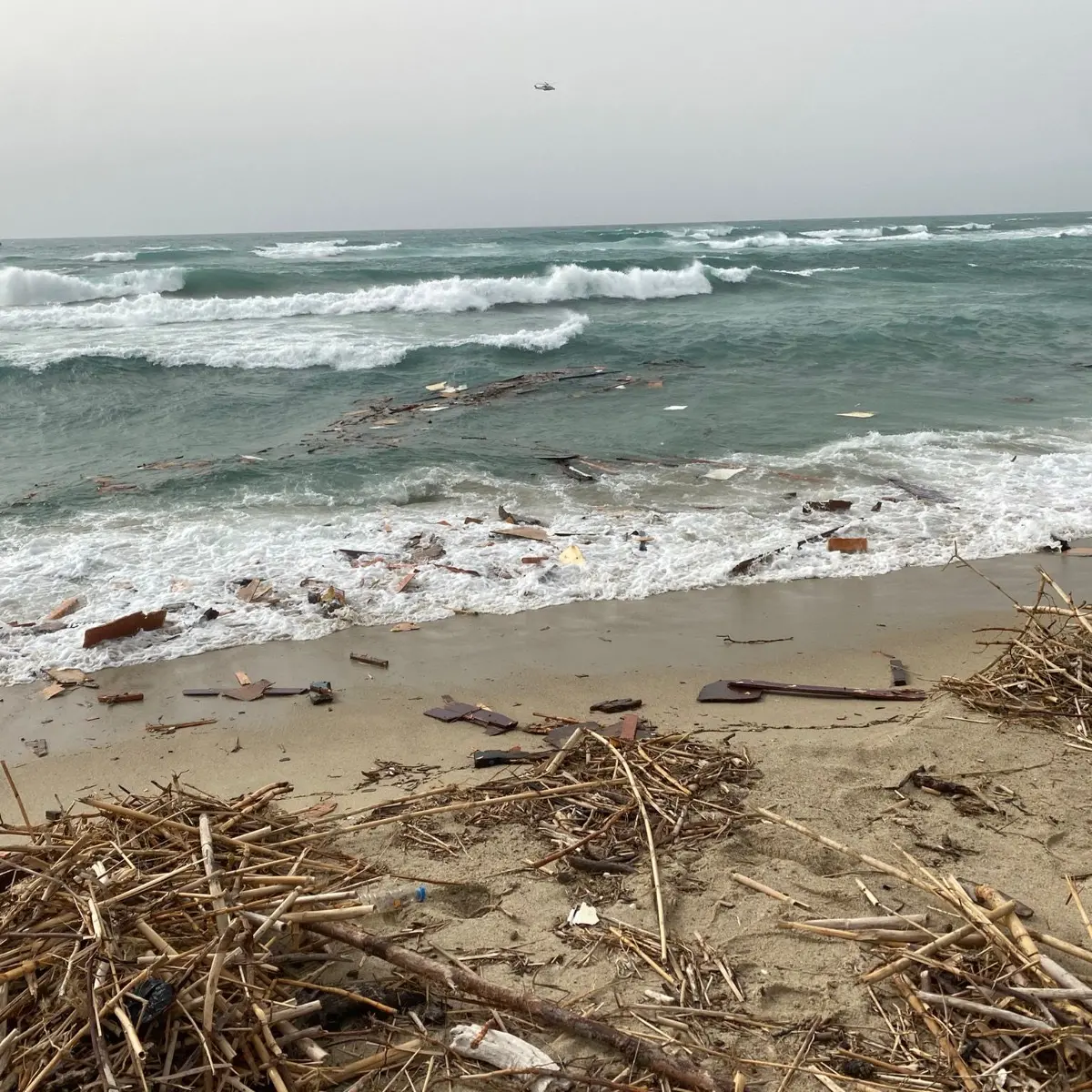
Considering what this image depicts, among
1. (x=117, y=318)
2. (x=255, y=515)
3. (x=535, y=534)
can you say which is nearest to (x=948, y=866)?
(x=535, y=534)

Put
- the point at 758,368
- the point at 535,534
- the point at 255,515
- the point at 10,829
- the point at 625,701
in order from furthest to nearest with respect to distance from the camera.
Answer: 1. the point at 758,368
2. the point at 255,515
3. the point at 535,534
4. the point at 625,701
5. the point at 10,829

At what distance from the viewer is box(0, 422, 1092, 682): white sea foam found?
255 inches

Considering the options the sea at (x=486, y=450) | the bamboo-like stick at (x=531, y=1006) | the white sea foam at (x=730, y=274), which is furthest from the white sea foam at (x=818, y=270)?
the bamboo-like stick at (x=531, y=1006)

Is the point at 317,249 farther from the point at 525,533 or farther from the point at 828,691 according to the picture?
the point at 828,691

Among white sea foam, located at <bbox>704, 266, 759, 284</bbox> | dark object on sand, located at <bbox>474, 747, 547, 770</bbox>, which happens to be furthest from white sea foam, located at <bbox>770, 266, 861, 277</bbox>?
dark object on sand, located at <bbox>474, 747, 547, 770</bbox>

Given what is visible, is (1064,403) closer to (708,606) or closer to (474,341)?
(708,606)

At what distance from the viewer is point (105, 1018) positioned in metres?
2.10

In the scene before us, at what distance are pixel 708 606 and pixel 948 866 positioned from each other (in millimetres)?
3434

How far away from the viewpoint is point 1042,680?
4.38 meters

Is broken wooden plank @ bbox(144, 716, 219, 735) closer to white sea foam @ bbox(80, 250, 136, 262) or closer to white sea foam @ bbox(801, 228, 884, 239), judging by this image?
white sea foam @ bbox(80, 250, 136, 262)

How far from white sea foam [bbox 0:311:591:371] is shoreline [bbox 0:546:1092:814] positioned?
11.8 metres

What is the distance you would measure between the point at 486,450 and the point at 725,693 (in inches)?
256

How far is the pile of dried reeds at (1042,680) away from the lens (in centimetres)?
419

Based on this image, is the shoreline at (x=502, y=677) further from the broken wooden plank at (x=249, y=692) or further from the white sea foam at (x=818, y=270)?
the white sea foam at (x=818, y=270)
